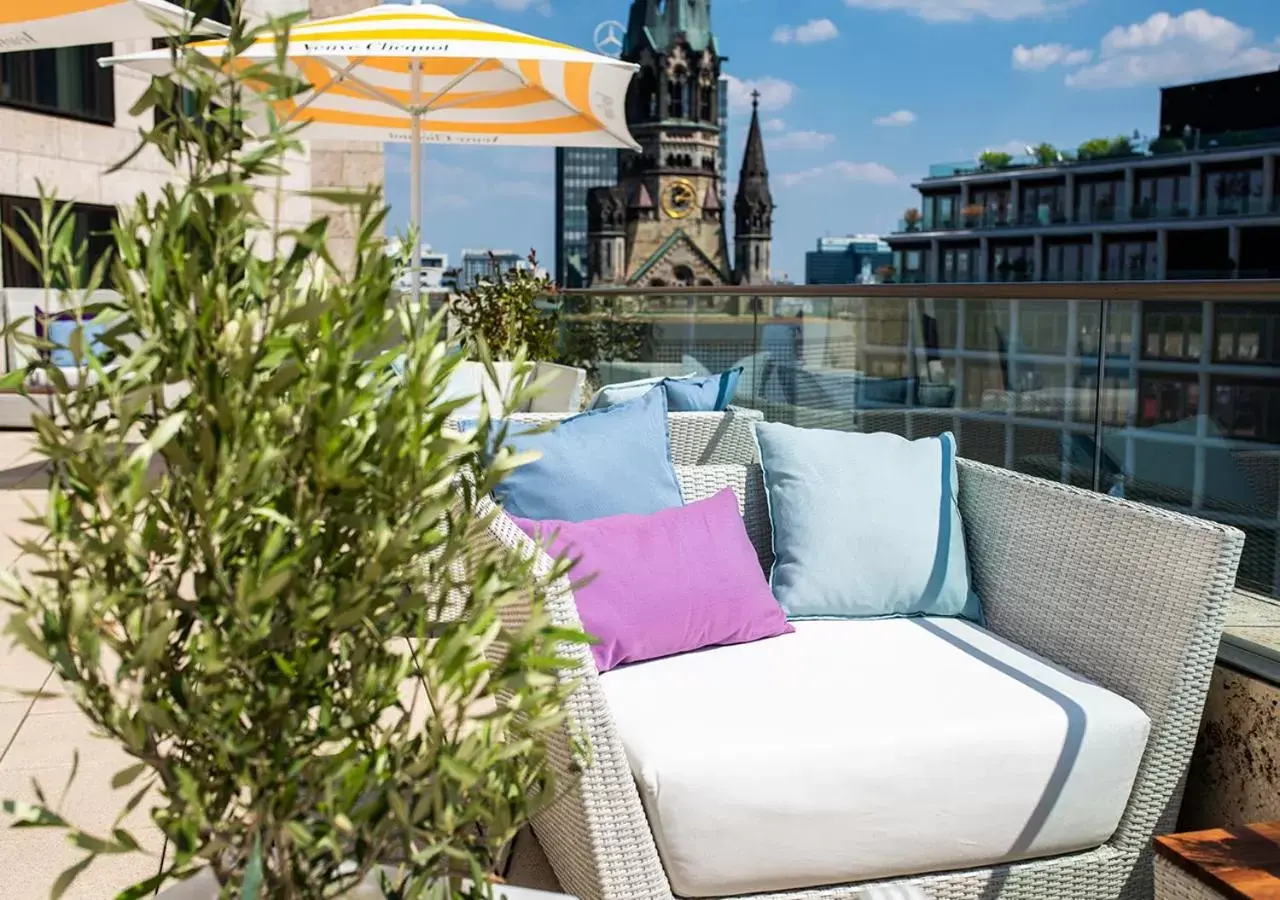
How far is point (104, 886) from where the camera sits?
7.75 ft

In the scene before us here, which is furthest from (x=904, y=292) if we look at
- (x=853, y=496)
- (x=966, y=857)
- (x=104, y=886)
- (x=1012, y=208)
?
(x=1012, y=208)

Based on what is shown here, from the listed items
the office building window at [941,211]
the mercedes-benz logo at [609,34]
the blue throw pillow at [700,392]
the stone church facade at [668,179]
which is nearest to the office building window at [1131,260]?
the office building window at [941,211]

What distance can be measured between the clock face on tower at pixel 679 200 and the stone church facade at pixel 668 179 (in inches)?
2.7

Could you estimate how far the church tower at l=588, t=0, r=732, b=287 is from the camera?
8819 centimetres

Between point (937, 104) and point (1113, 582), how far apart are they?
13405 cm

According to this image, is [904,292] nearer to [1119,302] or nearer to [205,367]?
[1119,302]

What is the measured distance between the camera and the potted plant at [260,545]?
1.03m

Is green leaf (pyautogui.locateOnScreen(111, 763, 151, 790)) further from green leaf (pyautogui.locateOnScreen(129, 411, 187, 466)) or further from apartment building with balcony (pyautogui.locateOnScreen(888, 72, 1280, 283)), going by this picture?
apartment building with balcony (pyautogui.locateOnScreen(888, 72, 1280, 283))

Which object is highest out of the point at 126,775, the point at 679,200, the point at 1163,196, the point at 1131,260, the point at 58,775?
the point at 679,200

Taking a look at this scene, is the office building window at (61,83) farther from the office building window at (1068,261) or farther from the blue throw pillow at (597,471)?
the office building window at (1068,261)

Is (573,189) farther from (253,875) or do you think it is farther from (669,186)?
(253,875)

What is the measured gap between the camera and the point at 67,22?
4637 millimetres

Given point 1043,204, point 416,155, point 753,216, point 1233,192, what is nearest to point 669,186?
point 753,216

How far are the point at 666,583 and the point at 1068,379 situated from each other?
1.50 meters
